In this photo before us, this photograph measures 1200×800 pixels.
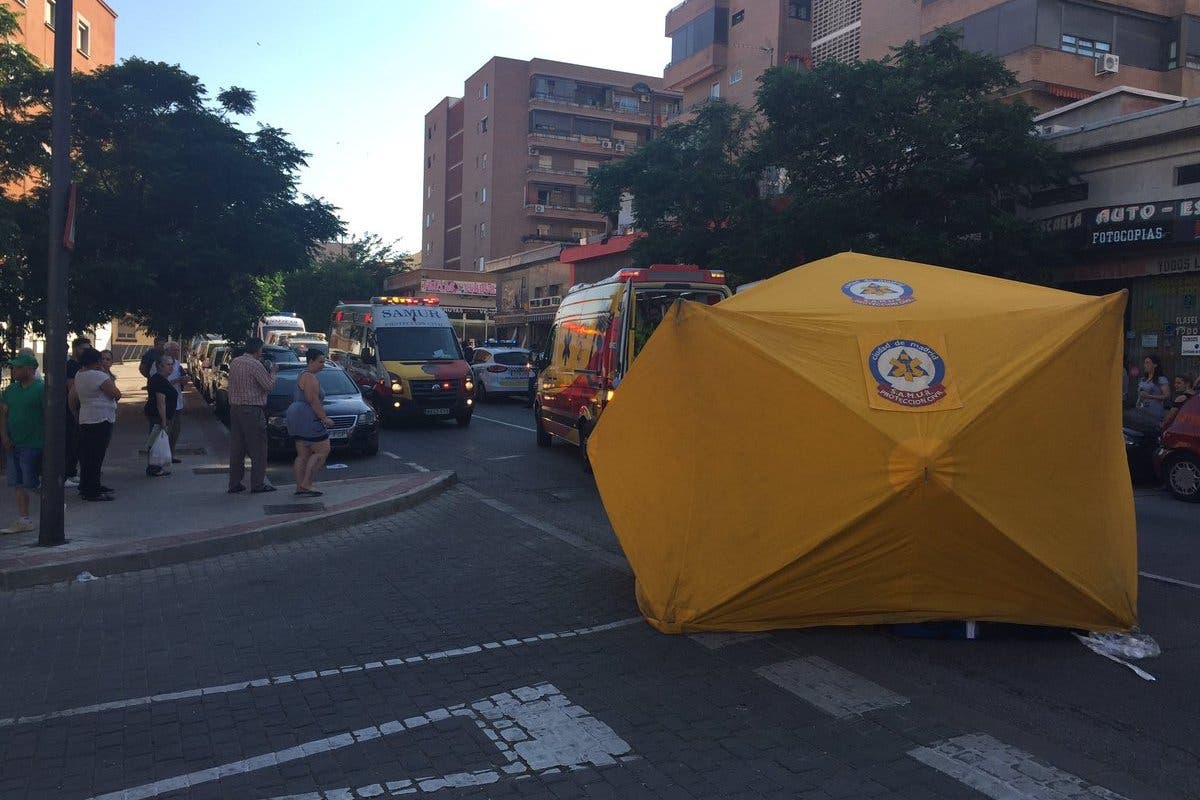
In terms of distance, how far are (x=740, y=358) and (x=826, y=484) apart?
0.94 m

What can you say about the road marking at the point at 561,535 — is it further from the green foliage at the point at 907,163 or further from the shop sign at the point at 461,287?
the shop sign at the point at 461,287

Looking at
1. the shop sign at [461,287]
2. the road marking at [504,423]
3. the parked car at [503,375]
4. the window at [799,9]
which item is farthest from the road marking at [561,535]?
the shop sign at [461,287]

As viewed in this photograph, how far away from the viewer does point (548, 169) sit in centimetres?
6562

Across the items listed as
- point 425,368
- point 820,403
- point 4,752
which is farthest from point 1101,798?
point 425,368

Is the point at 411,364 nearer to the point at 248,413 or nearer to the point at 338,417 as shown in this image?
the point at 338,417

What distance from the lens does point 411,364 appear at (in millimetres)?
19969

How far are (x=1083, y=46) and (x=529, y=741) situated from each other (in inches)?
1155

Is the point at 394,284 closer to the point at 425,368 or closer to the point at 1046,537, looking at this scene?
the point at 425,368

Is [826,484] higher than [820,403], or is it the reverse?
[820,403]

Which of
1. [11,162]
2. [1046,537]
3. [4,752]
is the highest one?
[11,162]

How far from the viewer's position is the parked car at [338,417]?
1545cm

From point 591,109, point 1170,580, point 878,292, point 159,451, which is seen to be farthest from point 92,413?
point 591,109

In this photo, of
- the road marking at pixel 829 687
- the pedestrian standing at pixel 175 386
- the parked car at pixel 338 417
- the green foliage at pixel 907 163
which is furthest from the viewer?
the green foliage at pixel 907 163

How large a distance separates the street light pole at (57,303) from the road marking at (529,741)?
5401 mm
